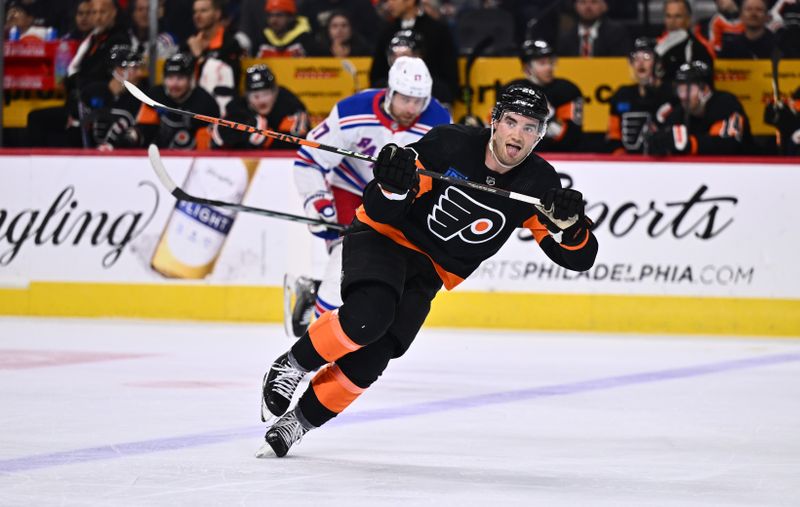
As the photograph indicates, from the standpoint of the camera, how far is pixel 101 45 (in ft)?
29.7

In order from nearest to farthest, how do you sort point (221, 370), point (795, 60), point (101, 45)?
1. point (221, 370)
2. point (795, 60)
3. point (101, 45)

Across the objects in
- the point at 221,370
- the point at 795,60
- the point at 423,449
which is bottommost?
the point at 221,370

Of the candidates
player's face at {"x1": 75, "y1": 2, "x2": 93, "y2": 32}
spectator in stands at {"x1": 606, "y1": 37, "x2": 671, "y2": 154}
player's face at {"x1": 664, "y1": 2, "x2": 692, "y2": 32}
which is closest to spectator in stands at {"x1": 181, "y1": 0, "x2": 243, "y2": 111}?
player's face at {"x1": 75, "y1": 2, "x2": 93, "y2": 32}

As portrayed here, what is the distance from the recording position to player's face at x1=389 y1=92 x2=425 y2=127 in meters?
5.89

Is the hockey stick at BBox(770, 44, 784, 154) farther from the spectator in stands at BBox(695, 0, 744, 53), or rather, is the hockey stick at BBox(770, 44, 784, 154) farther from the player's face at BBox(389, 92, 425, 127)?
the player's face at BBox(389, 92, 425, 127)

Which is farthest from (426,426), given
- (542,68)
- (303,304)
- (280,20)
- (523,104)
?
(280,20)

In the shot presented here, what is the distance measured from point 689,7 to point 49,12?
407 cm

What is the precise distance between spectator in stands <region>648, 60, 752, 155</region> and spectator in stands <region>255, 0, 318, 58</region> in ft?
7.97

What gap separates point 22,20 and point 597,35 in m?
3.65

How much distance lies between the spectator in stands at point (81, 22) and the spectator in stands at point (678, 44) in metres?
3.61

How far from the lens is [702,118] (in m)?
8.27

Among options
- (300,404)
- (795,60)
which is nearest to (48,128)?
(795,60)

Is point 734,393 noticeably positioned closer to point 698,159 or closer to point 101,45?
point 698,159

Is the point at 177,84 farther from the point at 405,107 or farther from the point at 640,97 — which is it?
the point at 405,107
